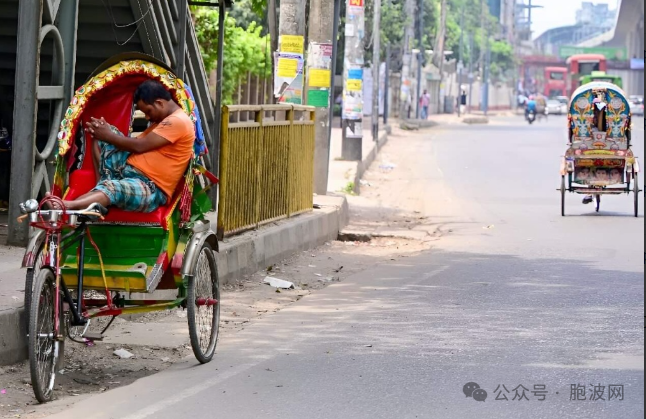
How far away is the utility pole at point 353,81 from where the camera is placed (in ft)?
93.9

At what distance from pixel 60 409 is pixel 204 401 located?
2.50ft

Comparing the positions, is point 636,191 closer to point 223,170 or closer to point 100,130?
point 223,170

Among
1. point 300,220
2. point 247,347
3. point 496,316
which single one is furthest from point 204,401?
point 300,220

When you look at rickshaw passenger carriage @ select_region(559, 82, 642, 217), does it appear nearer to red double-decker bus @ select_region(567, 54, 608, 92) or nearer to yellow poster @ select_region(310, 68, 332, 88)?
yellow poster @ select_region(310, 68, 332, 88)

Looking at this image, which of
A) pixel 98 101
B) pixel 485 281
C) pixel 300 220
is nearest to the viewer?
pixel 98 101

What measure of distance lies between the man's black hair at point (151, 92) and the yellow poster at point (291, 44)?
8819mm

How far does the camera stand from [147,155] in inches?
313

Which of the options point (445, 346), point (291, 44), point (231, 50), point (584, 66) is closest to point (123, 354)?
point (445, 346)

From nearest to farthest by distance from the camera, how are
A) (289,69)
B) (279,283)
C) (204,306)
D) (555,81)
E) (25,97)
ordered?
1. (204,306)
2. (25,97)
3. (279,283)
4. (289,69)
5. (555,81)

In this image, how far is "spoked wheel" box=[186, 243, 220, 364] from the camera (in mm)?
7797

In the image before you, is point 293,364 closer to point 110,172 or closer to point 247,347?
point 247,347

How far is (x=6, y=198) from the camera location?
48.9ft

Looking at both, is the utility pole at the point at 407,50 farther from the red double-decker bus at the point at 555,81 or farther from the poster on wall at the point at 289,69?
the red double-decker bus at the point at 555,81

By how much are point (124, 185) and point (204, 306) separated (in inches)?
40.7
